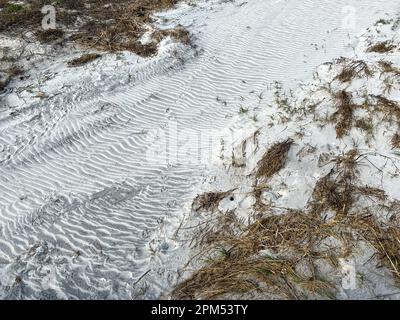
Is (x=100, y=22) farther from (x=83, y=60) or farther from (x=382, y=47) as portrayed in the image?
(x=382, y=47)

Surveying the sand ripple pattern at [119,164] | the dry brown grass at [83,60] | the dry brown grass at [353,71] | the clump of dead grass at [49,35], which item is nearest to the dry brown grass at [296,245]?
the sand ripple pattern at [119,164]

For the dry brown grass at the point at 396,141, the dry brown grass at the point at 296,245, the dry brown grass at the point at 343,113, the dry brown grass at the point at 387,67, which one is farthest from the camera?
the dry brown grass at the point at 387,67

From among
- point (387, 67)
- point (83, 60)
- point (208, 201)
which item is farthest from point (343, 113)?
point (83, 60)

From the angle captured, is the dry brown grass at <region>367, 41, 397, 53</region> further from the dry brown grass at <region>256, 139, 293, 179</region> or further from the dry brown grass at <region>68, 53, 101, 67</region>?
the dry brown grass at <region>68, 53, 101, 67</region>

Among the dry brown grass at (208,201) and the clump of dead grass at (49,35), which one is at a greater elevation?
the clump of dead grass at (49,35)

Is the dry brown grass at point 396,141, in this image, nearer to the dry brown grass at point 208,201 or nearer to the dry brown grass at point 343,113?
the dry brown grass at point 343,113

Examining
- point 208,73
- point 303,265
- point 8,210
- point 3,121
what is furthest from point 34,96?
point 303,265

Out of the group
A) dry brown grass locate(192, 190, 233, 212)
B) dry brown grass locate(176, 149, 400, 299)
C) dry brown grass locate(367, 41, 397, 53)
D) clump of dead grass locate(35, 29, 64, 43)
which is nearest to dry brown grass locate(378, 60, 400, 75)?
dry brown grass locate(367, 41, 397, 53)
